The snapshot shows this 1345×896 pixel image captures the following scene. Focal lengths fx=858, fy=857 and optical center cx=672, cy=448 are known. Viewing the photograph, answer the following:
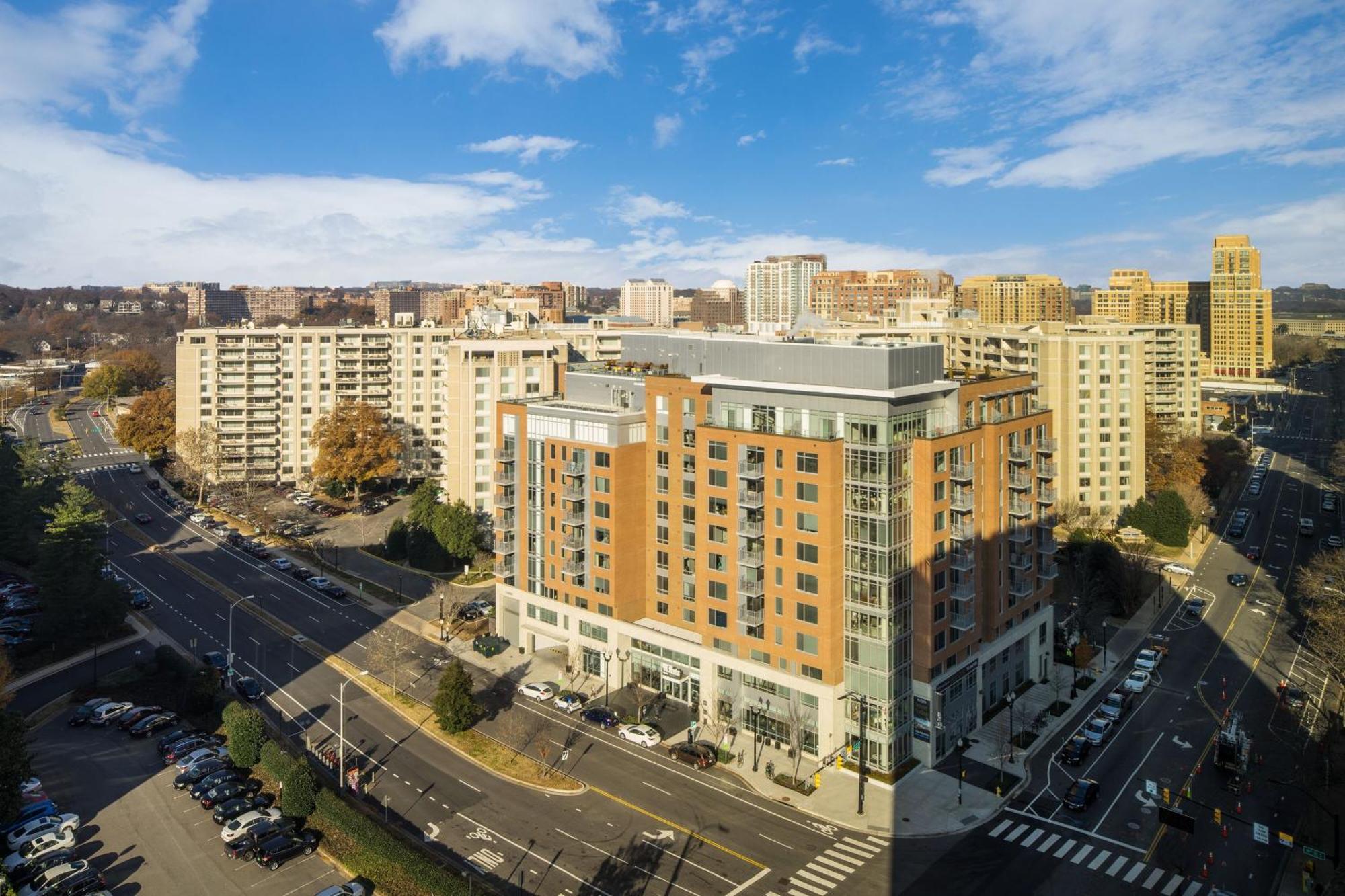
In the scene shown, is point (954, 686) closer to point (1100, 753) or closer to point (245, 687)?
point (1100, 753)

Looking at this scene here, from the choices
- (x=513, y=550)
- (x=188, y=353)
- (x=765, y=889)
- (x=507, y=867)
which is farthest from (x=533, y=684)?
(x=188, y=353)

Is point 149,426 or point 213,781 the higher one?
point 149,426

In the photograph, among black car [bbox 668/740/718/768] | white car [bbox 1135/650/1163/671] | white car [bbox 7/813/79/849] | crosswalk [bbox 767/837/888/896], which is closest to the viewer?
crosswalk [bbox 767/837/888/896]

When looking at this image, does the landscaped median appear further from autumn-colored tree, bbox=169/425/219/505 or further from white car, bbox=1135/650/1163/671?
autumn-colored tree, bbox=169/425/219/505

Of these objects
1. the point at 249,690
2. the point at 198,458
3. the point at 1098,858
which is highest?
the point at 198,458

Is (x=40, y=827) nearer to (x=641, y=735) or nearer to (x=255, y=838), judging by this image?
(x=255, y=838)

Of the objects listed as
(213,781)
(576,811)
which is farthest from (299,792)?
(576,811)

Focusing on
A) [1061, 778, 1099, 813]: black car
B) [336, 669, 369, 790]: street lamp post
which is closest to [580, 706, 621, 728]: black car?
[336, 669, 369, 790]: street lamp post
